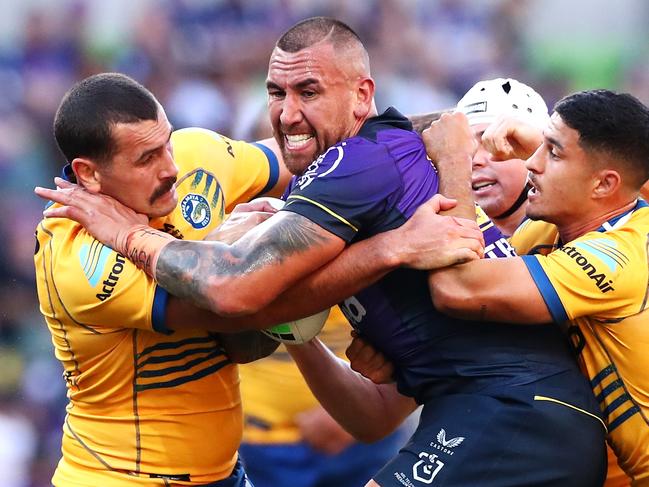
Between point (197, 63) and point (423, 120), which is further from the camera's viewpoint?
point (197, 63)

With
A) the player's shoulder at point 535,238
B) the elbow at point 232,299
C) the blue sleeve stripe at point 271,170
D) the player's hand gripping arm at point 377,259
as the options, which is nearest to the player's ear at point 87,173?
the player's hand gripping arm at point 377,259

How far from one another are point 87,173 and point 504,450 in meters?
1.92

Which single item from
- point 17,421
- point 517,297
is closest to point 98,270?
point 517,297

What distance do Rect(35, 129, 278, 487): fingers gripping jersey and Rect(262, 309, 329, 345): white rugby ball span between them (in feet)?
0.89

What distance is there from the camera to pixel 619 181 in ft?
14.0

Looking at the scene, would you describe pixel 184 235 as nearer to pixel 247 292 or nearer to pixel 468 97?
pixel 247 292

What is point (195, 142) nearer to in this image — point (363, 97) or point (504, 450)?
point (363, 97)

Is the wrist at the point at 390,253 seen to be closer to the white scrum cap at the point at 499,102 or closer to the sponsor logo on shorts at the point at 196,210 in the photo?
the sponsor logo on shorts at the point at 196,210

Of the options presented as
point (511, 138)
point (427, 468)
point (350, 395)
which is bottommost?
point (350, 395)

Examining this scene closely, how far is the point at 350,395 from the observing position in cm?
501

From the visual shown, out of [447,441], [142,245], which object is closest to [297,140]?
[142,245]

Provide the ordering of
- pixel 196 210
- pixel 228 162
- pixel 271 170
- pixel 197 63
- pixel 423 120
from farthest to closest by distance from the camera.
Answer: pixel 197 63
pixel 423 120
pixel 271 170
pixel 228 162
pixel 196 210

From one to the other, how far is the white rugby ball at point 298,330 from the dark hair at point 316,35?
1061 millimetres

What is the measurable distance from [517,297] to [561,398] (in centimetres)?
42
